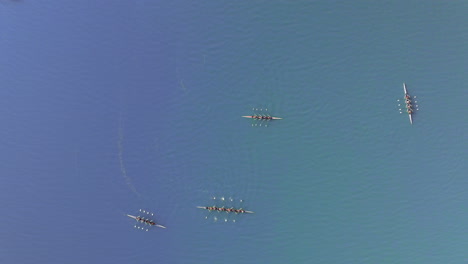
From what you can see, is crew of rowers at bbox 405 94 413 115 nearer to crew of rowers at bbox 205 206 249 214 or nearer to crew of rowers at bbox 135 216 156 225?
crew of rowers at bbox 205 206 249 214

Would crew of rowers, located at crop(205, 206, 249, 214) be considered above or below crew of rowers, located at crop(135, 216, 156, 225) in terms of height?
above

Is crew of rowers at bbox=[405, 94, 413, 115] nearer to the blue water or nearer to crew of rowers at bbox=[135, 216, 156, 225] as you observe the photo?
the blue water

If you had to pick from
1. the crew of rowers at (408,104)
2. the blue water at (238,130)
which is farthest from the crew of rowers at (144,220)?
the crew of rowers at (408,104)

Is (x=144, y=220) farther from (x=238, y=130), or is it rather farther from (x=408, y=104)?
(x=408, y=104)

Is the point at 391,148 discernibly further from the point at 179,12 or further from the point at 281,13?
the point at 179,12

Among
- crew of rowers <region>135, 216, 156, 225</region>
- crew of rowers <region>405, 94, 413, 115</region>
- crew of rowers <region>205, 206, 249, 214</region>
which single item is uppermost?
crew of rowers <region>405, 94, 413, 115</region>

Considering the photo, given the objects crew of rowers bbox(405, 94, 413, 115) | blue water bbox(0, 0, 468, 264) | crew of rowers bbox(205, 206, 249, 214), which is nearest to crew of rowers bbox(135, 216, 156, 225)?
blue water bbox(0, 0, 468, 264)

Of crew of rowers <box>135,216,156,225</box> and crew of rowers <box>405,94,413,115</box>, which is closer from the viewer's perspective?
crew of rowers <box>405,94,413,115</box>

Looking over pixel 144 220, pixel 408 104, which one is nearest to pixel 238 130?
pixel 144 220

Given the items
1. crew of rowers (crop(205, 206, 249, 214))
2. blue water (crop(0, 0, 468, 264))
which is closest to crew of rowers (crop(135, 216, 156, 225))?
blue water (crop(0, 0, 468, 264))
